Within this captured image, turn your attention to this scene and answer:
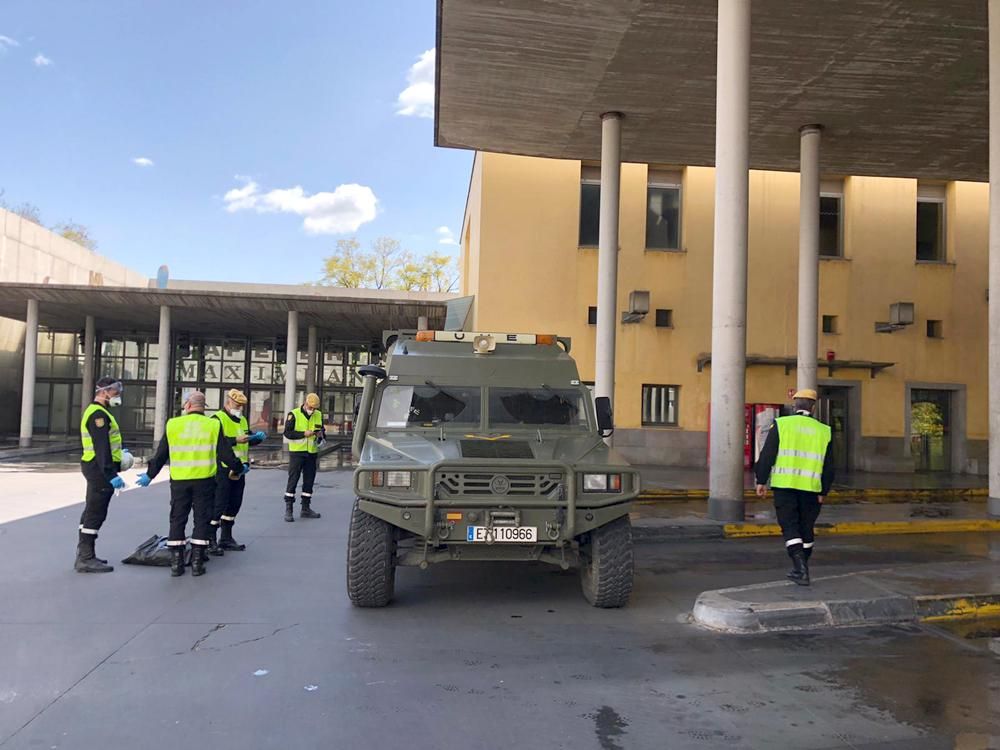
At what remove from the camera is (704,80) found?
1352 cm

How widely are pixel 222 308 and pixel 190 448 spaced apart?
1789 cm

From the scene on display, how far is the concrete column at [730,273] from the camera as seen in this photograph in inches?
385

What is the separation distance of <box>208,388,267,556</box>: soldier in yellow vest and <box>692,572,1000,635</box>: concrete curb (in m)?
5.06

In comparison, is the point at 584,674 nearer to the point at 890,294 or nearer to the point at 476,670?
the point at 476,670

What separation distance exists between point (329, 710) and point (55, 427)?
3133cm

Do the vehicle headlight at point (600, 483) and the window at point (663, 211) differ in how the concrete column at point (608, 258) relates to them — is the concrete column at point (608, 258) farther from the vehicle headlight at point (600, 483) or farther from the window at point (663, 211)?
the vehicle headlight at point (600, 483)

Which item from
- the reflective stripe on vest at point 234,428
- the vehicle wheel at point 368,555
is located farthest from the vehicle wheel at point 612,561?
the reflective stripe on vest at point 234,428

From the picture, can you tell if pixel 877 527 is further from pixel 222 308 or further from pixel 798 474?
pixel 222 308

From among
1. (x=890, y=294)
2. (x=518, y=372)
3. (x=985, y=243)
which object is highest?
(x=985, y=243)

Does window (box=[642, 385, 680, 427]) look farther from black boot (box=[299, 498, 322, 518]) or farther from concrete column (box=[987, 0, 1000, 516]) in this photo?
black boot (box=[299, 498, 322, 518])

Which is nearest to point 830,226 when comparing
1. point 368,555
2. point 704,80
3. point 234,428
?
point 704,80

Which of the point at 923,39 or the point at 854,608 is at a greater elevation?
the point at 923,39

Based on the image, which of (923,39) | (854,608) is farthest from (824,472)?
(923,39)

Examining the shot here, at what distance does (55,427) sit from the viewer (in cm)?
2945
